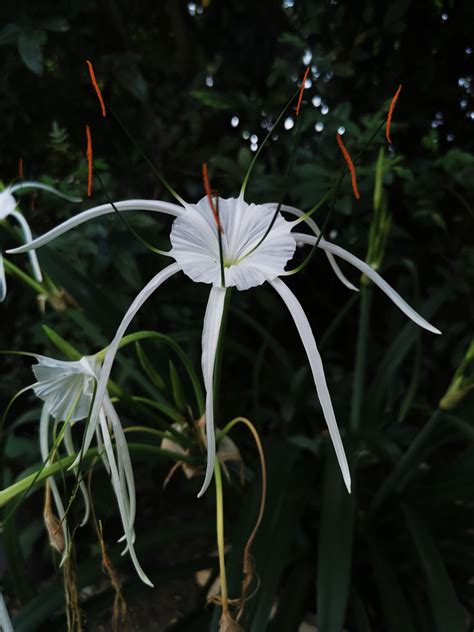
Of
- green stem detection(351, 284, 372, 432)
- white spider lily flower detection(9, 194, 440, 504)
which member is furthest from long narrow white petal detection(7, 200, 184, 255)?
green stem detection(351, 284, 372, 432)

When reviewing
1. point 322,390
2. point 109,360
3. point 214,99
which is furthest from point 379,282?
point 214,99

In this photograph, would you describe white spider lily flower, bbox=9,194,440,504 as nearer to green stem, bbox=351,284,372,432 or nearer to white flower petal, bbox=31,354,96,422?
white flower petal, bbox=31,354,96,422

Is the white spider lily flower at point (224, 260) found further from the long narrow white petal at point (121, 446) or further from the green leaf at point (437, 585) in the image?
the green leaf at point (437, 585)

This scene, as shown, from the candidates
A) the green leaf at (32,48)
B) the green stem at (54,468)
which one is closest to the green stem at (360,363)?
the green stem at (54,468)

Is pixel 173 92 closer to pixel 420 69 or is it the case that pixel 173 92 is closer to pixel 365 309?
pixel 420 69

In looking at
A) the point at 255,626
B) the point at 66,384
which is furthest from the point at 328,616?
the point at 66,384

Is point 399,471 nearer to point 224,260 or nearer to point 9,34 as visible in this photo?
point 224,260

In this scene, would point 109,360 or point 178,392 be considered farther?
point 178,392
